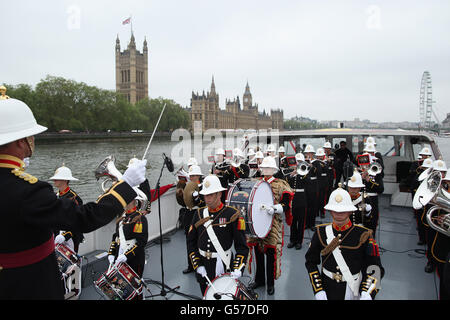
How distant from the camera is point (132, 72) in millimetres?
119188

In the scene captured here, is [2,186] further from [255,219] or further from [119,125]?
[119,125]

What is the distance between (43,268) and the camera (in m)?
1.98

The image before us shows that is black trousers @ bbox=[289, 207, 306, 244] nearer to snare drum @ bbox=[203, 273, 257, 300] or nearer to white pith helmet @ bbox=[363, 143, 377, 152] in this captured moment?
white pith helmet @ bbox=[363, 143, 377, 152]

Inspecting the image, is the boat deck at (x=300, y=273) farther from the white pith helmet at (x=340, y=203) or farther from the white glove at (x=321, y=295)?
the white pith helmet at (x=340, y=203)

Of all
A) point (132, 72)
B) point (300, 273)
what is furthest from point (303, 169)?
point (132, 72)

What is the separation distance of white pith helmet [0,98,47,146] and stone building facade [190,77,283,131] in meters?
130

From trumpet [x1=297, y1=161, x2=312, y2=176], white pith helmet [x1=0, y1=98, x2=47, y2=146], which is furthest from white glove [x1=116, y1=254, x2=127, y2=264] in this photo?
trumpet [x1=297, y1=161, x2=312, y2=176]

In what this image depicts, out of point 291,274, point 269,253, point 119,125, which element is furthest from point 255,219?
point 119,125

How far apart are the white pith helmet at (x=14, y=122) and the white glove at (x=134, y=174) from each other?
599 mm

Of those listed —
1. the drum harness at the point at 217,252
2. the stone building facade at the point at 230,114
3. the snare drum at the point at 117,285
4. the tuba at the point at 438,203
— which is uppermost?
the stone building facade at the point at 230,114

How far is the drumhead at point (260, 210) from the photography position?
4242mm

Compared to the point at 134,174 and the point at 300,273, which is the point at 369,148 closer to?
the point at 300,273

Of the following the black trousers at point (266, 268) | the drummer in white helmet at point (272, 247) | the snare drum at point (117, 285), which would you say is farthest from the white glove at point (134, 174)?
the black trousers at point (266, 268)

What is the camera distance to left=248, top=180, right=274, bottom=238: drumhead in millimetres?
4242
